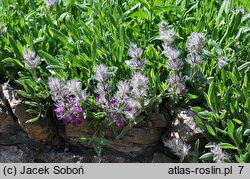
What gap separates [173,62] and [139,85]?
0.30 m

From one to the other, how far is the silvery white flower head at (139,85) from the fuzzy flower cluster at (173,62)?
0.73ft

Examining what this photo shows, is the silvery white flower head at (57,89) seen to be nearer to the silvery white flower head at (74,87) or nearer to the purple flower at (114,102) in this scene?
the silvery white flower head at (74,87)

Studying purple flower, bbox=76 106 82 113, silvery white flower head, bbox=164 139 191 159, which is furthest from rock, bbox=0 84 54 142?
silvery white flower head, bbox=164 139 191 159

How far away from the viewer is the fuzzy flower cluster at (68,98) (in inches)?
139

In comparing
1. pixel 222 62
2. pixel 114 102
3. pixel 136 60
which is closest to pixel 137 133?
pixel 114 102

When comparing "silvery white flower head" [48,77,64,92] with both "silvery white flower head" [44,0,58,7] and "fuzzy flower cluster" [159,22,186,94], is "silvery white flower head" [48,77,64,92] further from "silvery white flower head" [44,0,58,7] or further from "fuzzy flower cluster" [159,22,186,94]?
"silvery white flower head" [44,0,58,7]

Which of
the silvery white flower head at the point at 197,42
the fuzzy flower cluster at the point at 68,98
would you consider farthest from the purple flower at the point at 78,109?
the silvery white flower head at the point at 197,42

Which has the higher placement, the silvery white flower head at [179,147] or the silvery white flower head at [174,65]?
the silvery white flower head at [174,65]

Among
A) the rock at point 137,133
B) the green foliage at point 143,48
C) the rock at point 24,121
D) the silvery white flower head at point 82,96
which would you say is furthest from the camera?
the rock at point 24,121

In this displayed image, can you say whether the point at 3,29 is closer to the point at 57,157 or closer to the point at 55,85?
the point at 55,85

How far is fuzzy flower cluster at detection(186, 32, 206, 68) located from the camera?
141 inches

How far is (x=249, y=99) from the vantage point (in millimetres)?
3508

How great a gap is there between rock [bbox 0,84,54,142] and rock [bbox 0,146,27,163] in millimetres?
143
